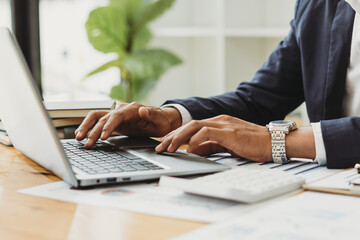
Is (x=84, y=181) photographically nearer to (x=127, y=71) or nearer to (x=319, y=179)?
(x=319, y=179)

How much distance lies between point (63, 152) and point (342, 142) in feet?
1.66

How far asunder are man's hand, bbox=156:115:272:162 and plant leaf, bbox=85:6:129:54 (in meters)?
2.18

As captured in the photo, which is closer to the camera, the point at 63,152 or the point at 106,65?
the point at 63,152

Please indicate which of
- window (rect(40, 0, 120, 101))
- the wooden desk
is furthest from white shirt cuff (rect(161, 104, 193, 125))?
window (rect(40, 0, 120, 101))

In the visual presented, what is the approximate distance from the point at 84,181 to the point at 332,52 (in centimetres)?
76

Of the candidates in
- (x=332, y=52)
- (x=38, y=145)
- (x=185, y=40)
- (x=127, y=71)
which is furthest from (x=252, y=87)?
(x=185, y=40)

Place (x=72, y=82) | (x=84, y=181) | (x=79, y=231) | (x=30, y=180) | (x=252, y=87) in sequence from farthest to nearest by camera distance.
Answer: (x=72, y=82) → (x=252, y=87) → (x=30, y=180) → (x=84, y=181) → (x=79, y=231)

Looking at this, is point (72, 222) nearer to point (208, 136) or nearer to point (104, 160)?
point (104, 160)

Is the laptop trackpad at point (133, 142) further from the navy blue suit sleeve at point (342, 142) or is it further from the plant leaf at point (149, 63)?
the plant leaf at point (149, 63)

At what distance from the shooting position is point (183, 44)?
135 inches

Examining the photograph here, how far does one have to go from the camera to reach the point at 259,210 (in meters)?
0.71

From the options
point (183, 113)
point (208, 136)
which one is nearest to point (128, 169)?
point (208, 136)

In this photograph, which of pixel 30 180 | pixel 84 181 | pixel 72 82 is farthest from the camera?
pixel 72 82

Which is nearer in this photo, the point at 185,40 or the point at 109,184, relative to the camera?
the point at 109,184
